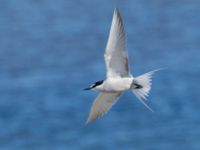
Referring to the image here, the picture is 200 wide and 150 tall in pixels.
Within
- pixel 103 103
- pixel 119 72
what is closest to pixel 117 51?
pixel 119 72

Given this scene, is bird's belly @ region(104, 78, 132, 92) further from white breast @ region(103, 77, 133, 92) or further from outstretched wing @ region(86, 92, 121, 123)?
outstretched wing @ region(86, 92, 121, 123)

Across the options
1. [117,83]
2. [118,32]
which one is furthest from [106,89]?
[118,32]

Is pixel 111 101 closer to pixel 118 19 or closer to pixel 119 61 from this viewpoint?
pixel 119 61

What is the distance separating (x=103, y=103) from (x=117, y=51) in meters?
0.44

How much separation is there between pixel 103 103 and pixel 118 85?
0.30m

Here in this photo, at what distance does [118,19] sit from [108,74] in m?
0.42

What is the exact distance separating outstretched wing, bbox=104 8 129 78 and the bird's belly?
49 mm

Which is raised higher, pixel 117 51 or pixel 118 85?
pixel 117 51

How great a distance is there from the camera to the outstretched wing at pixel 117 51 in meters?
4.28

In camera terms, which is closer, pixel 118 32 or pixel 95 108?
pixel 118 32

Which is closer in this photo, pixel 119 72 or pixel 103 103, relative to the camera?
pixel 119 72

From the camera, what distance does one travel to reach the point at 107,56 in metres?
4.48

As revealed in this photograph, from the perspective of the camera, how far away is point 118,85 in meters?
4.39

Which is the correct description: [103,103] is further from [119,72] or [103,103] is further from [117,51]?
[117,51]
